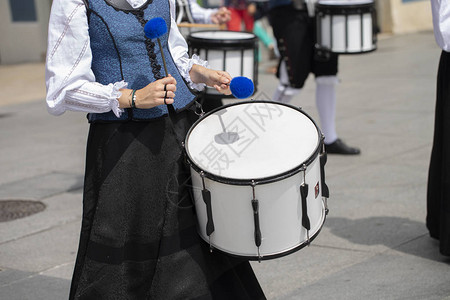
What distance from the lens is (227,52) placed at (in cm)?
522

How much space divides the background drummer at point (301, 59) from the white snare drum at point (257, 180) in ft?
12.6

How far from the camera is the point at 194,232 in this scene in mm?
2891

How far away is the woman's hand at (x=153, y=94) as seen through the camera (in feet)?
8.83

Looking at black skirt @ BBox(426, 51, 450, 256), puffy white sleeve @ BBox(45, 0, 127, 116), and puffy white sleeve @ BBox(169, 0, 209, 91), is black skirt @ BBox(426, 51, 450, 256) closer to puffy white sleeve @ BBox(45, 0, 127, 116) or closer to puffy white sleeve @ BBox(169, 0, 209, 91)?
puffy white sleeve @ BBox(169, 0, 209, 91)

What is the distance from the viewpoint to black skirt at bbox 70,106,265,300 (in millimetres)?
2846

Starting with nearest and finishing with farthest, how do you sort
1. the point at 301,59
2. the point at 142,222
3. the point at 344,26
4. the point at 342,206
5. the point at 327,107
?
the point at 142,222
the point at 342,206
the point at 344,26
the point at 301,59
the point at 327,107

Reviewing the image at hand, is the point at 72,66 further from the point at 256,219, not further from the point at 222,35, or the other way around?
the point at 222,35

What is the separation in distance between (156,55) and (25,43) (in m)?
12.0

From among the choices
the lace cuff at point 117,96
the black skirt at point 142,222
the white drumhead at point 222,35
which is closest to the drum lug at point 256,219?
the black skirt at point 142,222

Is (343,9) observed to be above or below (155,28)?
below

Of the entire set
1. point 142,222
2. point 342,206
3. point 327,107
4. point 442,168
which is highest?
point 142,222

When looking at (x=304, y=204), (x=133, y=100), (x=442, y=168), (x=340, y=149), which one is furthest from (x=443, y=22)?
(x=340, y=149)

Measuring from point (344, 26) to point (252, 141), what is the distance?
380 centimetres

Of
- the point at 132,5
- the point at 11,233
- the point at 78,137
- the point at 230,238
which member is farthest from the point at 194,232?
the point at 78,137
